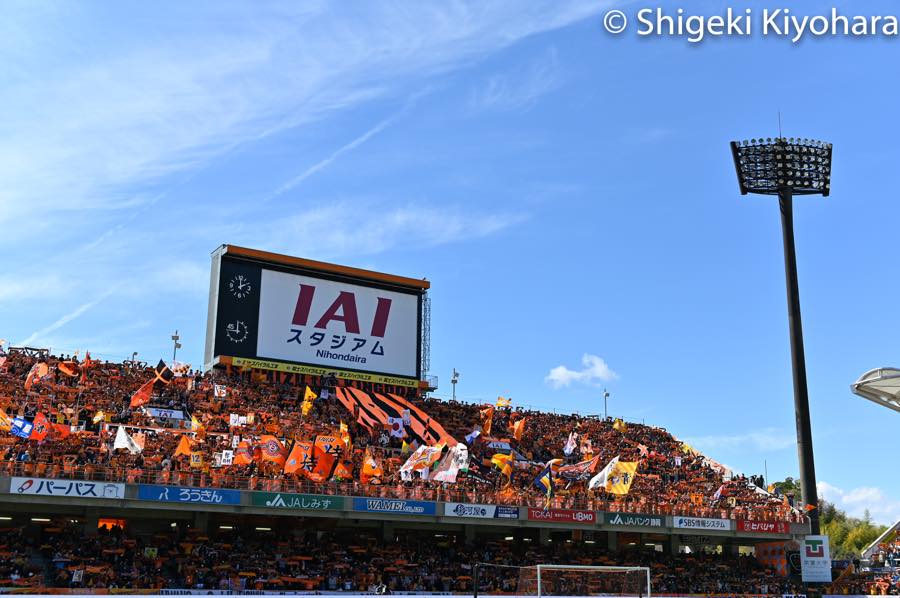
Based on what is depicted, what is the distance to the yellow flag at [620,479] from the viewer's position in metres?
60.8

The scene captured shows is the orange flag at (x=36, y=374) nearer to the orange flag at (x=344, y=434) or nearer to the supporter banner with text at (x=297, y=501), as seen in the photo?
the supporter banner with text at (x=297, y=501)

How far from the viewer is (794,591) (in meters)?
64.2

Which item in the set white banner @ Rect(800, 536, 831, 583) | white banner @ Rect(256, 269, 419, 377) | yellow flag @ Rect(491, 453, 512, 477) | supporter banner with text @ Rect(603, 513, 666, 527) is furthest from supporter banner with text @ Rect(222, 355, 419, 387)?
white banner @ Rect(800, 536, 831, 583)

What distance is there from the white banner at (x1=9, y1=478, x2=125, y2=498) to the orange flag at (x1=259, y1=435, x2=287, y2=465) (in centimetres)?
727

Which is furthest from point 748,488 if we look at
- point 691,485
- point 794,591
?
point 794,591

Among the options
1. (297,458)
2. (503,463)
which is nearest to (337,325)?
(503,463)

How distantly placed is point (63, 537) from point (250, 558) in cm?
894

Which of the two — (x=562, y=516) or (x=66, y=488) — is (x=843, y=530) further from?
(x=66, y=488)

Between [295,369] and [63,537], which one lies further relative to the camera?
[295,369]

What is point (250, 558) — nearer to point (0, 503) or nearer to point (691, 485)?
point (0, 503)

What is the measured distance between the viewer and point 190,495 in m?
48.7

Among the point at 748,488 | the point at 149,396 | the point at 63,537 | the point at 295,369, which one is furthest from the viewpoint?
the point at 748,488

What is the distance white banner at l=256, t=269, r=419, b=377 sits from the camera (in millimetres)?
68188

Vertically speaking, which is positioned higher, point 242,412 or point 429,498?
point 242,412
